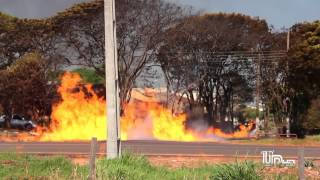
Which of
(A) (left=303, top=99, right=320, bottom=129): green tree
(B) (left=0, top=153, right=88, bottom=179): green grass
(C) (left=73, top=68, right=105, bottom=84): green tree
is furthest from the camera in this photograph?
(C) (left=73, top=68, right=105, bottom=84): green tree

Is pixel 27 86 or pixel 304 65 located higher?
pixel 304 65

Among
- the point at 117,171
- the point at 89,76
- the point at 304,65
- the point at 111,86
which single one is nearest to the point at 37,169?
the point at 111,86

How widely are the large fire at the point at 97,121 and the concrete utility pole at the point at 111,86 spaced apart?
2495 cm

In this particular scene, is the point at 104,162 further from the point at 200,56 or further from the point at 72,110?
the point at 200,56

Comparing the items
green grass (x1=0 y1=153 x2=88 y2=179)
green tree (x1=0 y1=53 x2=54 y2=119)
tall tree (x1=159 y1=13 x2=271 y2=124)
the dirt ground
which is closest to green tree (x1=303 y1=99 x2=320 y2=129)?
tall tree (x1=159 y1=13 x2=271 y2=124)

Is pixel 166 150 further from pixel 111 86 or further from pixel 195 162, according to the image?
pixel 111 86

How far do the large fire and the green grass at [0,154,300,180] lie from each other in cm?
2446

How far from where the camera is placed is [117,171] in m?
13.5

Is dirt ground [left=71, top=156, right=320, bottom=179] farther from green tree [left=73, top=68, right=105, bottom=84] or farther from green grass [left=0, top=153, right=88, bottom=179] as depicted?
green tree [left=73, top=68, right=105, bottom=84]

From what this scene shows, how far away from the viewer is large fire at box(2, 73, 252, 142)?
4450 cm

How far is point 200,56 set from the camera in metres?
57.5

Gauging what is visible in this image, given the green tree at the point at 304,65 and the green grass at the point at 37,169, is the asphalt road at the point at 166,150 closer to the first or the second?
the green grass at the point at 37,169

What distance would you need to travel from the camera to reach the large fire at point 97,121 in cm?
4450

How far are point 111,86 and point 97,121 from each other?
2858cm
